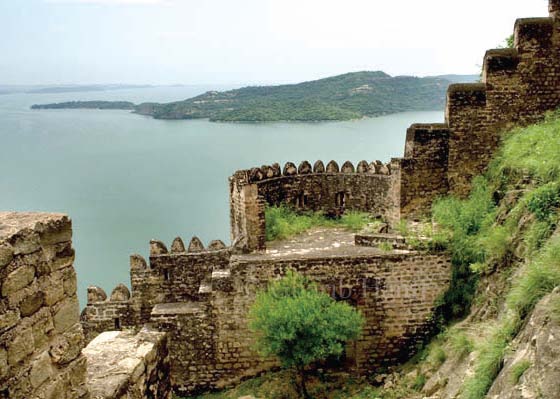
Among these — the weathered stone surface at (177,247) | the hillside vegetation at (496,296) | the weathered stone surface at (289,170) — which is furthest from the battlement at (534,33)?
the weathered stone surface at (177,247)

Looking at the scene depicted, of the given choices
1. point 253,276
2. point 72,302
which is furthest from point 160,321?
point 72,302

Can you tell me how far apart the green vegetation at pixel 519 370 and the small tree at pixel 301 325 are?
178 inches

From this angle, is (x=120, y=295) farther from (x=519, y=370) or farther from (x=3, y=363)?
(x=3, y=363)

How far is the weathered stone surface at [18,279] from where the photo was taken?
2838mm

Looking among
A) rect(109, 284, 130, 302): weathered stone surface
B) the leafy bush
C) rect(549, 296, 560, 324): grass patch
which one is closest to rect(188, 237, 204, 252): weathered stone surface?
rect(109, 284, 130, 302): weathered stone surface

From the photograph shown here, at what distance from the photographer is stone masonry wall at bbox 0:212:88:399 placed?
113 inches

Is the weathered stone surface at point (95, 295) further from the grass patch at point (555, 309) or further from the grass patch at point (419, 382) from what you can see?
the grass patch at point (555, 309)

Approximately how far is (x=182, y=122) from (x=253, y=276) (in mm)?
56883

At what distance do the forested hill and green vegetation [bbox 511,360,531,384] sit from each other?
144ft

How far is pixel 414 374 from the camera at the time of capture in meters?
9.96

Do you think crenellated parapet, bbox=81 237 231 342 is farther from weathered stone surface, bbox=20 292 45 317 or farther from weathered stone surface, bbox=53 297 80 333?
weathered stone surface, bbox=20 292 45 317

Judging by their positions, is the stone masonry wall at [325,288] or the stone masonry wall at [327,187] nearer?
the stone masonry wall at [325,288]

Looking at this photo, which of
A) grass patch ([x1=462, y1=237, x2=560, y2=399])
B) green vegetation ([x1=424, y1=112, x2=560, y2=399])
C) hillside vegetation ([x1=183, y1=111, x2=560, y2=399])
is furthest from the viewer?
green vegetation ([x1=424, y1=112, x2=560, y2=399])

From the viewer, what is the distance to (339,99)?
51.9 metres
